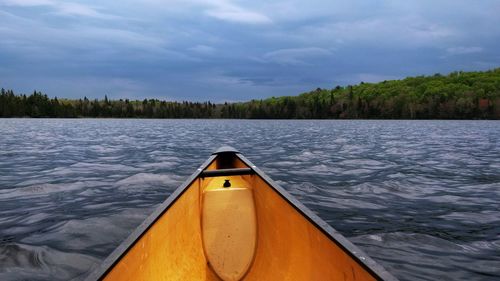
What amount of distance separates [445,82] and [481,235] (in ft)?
674

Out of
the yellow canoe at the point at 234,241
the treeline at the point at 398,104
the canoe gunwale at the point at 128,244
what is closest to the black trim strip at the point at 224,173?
the yellow canoe at the point at 234,241

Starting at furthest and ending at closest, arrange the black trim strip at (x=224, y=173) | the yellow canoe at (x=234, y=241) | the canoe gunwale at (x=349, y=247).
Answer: the black trim strip at (x=224, y=173) < the yellow canoe at (x=234, y=241) < the canoe gunwale at (x=349, y=247)

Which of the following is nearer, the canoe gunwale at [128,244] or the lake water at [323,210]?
the canoe gunwale at [128,244]

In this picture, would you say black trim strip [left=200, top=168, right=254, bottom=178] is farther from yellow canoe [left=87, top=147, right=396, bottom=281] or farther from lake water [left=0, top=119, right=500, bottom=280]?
lake water [left=0, top=119, right=500, bottom=280]

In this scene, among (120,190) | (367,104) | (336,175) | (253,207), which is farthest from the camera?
(367,104)

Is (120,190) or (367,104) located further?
(367,104)

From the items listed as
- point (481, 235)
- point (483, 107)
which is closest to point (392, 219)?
point (481, 235)

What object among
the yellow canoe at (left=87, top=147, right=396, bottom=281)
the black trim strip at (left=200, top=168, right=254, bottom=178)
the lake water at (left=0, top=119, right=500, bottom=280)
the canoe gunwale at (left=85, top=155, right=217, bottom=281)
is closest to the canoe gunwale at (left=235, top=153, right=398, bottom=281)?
the yellow canoe at (left=87, top=147, right=396, bottom=281)

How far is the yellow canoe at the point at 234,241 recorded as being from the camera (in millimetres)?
2918

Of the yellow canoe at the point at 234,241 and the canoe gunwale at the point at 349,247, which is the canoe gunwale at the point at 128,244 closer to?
the yellow canoe at the point at 234,241

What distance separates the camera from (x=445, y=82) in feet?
614

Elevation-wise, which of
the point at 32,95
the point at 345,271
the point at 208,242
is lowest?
the point at 208,242

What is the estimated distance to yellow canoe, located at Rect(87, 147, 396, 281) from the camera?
2.92m

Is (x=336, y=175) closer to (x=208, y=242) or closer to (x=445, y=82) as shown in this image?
(x=208, y=242)
